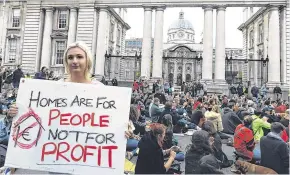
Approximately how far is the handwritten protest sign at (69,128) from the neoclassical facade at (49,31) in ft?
91.2

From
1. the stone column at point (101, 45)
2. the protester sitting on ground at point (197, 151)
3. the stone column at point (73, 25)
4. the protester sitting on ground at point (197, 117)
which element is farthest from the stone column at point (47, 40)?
the protester sitting on ground at point (197, 151)

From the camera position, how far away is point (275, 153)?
635 cm

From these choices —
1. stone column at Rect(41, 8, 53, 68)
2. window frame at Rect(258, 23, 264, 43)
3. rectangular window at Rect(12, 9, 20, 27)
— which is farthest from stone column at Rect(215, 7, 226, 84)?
rectangular window at Rect(12, 9, 20, 27)

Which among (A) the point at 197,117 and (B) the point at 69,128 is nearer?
(B) the point at 69,128

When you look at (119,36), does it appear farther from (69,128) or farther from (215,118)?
(69,128)

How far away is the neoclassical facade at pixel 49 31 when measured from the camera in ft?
103

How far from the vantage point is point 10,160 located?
330 cm

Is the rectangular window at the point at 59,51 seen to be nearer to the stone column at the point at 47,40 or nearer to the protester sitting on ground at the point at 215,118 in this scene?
the stone column at the point at 47,40

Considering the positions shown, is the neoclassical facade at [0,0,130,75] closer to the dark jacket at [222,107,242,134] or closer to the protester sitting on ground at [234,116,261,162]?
the dark jacket at [222,107,242,134]

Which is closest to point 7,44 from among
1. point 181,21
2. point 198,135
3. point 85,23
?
point 85,23

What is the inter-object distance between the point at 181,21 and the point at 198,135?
10911cm

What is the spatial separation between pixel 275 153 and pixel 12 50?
35.1 m

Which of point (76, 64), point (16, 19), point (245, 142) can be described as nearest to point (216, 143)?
point (245, 142)

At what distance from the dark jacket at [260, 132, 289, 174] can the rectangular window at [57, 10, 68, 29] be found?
3154cm
